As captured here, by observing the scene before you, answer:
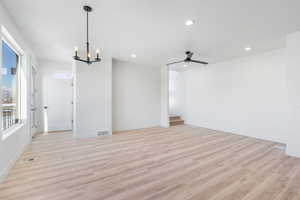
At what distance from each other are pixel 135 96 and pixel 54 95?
10.5 feet

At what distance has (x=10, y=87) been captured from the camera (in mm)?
2980

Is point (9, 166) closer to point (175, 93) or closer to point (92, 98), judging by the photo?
point (92, 98)

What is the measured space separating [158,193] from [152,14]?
2.88m

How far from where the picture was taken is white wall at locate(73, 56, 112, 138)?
459 cm

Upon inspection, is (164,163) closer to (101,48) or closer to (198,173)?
(198,173)

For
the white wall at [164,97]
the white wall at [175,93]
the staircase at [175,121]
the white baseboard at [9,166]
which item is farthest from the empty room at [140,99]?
Result: the white wall at [175,93]

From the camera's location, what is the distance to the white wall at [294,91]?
3.07 m

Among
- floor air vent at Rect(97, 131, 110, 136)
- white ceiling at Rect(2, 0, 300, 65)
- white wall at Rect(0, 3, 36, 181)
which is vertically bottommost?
floor air vent at Rect(97, 131, 110, 136)

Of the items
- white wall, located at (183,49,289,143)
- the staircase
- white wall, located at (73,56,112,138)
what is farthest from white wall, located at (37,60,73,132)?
white wall, located at (183,49,289,143)

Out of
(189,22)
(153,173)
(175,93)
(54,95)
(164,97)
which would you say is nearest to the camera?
(153,173)

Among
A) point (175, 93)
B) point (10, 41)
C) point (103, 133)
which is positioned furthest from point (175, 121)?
point (10, 41)

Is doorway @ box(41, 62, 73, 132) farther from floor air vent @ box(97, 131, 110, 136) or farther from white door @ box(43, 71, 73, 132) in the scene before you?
floor air vent @ box(97, 131, 110, 136)

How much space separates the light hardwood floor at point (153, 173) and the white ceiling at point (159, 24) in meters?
2.77

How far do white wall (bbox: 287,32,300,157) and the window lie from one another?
577 centimetres
